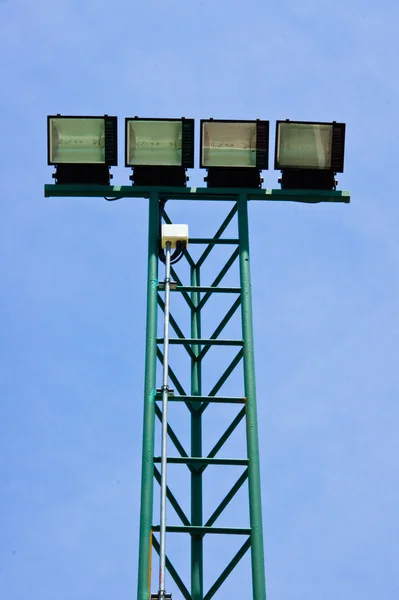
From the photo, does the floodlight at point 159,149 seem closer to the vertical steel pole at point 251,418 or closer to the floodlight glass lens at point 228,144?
the floodlight glass lens at point 228,144

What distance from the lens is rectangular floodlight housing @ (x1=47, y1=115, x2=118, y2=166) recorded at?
17609 mm

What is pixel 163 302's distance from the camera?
1662 cm

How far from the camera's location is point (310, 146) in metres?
17.9

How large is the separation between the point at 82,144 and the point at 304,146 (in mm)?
2790

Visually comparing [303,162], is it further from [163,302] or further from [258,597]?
[258,597]

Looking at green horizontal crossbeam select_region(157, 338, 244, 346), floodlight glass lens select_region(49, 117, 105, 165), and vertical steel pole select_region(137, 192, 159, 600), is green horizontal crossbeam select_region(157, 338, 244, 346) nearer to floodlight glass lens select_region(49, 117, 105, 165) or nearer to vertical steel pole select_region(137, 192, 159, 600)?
vertical steel pole select_region(137, 192, 159, 600)

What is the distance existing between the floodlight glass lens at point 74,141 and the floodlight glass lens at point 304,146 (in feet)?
7.43

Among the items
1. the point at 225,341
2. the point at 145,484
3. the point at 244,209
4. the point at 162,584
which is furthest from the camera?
the point at 244,209

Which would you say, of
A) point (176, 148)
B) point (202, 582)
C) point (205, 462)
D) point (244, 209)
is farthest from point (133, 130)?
point (202, 582)

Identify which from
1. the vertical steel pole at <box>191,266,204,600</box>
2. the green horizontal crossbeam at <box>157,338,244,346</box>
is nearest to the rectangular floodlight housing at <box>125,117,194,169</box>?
the vertical steel pole at <box>191,266,204,600</box>

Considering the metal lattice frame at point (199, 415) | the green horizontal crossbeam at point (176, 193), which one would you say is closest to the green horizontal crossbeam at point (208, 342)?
the metal lattice frame at point (199, 415)

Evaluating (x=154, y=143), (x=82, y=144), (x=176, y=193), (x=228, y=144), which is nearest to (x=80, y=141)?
(x=82, y=144)

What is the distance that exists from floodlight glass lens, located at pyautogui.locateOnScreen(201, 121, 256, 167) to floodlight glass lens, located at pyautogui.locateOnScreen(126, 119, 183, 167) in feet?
1.11

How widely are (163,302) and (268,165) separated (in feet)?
8.04
